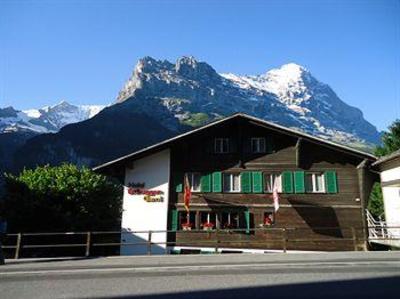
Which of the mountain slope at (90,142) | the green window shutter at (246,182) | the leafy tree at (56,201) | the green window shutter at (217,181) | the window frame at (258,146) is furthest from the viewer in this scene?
the mountain slope at (90,142)

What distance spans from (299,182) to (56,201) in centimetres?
1718

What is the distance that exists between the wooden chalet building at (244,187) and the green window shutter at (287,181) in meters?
0.04

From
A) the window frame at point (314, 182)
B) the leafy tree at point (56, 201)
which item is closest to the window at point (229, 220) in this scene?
the window frame at point (314, 182)

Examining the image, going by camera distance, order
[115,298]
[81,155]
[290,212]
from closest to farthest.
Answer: [115,298] < [290,212] < [81,155]

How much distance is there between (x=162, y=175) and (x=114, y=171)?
3301 millimetres

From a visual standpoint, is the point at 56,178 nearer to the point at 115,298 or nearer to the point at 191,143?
the point at 191,143

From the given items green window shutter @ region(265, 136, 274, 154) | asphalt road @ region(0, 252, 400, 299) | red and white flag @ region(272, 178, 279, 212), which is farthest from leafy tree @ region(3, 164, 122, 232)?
asphalt road @ region(0, 252, 400, 299)

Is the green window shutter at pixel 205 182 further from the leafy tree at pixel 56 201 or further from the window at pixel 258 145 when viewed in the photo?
the leafy tree at pixel 56 201

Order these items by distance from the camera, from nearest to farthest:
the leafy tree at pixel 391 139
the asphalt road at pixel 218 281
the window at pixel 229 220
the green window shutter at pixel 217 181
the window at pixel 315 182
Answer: the asphalt road at pixel 218 281 < the window at pixel 315 182 < the window at pixel 229 220 < the green window shutter at pixel 217 181 < the leafy tree at pixel 391 139

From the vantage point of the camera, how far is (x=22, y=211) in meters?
31.6

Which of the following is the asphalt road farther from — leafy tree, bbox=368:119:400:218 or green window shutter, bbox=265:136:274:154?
leafy tree, bbox=368:119:400:218

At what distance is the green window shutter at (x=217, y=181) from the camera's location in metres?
29.0

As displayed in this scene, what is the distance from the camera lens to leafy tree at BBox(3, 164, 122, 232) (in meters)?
31.8

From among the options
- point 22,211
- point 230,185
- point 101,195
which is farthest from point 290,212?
point 22,211
